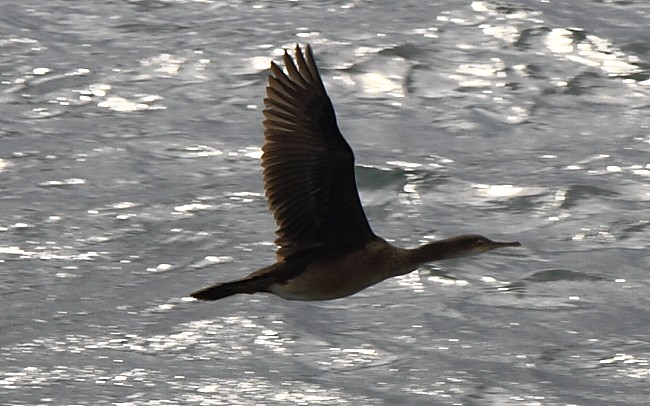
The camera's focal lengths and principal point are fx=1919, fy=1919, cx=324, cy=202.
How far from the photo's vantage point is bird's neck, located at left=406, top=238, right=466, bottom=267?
28.8 ft

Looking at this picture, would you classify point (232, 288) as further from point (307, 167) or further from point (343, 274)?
point (307, 167)

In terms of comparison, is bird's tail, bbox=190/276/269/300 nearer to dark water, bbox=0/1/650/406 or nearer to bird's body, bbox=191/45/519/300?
bird's body, bbox=191/45/519/300

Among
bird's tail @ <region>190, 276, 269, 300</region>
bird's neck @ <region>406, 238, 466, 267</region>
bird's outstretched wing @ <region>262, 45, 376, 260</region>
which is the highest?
bird's outstretched wing @ <region>262, 45, 376, 260</region>

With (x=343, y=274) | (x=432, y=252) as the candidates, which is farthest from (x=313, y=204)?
(x=432, y=252)

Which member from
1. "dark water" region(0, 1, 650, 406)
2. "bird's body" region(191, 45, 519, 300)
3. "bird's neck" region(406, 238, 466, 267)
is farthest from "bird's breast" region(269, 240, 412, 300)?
"dark water" region(0, 1, 650, 406)

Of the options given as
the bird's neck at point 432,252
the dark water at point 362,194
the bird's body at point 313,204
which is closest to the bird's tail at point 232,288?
the bird's body at point 313,204

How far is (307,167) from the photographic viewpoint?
8.64 metres

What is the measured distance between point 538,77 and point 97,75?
3422 mm

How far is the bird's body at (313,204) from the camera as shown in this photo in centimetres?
859

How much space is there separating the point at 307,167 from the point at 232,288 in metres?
0.68

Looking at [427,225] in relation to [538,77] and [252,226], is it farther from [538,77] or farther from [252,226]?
[538,77]

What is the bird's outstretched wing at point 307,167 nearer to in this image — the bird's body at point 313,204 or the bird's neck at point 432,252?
the bird's body at point 313,204

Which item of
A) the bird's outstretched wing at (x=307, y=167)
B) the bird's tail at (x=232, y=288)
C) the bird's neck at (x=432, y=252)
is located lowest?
the bird's tail at (x=232, y=288)

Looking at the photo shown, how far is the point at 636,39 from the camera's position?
15578 mm
